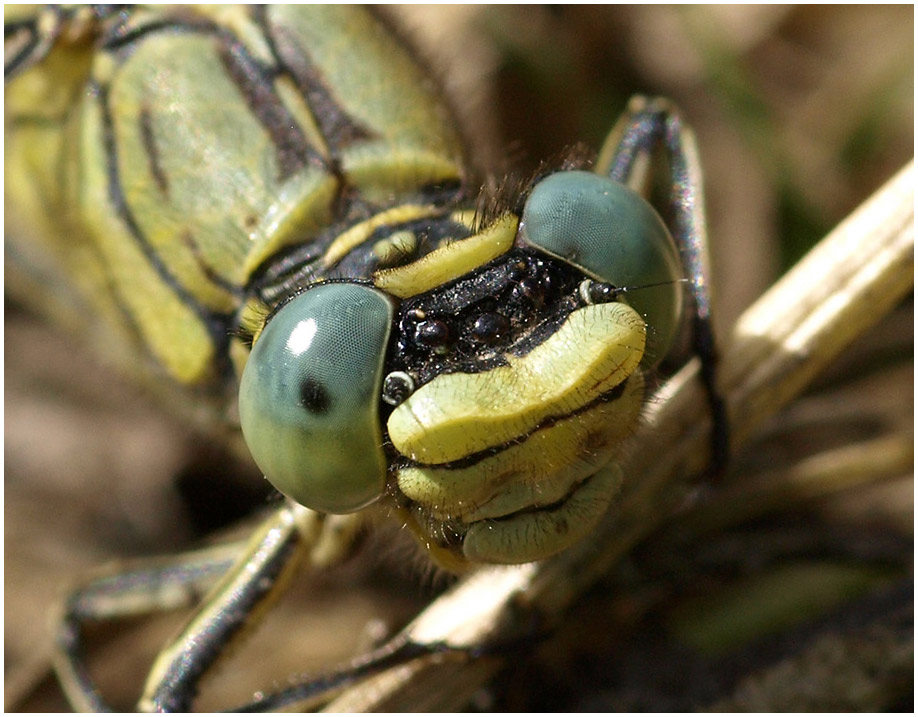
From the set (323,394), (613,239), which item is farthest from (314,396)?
(613,239)

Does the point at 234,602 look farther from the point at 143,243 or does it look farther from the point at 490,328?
the point at 490,328

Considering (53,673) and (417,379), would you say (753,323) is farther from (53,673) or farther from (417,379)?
(53,673)

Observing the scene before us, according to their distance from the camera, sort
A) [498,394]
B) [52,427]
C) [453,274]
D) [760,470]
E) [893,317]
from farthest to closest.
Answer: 1. [52,427]
2. [893,317]
3. [760,470]
4. [453,274]
5. [498,394]

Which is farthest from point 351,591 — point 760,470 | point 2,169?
point 2,169

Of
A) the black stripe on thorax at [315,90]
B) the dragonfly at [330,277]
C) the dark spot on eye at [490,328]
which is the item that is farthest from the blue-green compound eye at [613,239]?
the black stripe on thorax at [315,90]

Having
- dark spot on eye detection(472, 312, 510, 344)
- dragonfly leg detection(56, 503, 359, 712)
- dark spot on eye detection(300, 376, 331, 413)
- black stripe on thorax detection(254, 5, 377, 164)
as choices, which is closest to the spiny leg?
dragonfly leg detection(56, 503, 359, 712)

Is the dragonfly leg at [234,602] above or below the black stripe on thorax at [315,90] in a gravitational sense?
below

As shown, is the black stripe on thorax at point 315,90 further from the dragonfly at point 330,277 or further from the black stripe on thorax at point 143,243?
the black stripe on thorax at point 143,243
